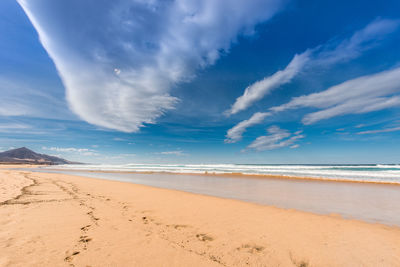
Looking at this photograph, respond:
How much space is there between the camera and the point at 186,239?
432 cm

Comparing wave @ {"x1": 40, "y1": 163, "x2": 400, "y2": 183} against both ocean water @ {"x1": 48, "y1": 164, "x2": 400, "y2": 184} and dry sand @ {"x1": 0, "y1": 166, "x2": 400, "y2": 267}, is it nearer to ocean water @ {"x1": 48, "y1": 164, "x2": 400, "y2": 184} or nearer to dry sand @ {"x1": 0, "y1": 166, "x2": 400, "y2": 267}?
ocean water @ {"x1": 48, "y1": 164, "x2": 400, "y2": 184}

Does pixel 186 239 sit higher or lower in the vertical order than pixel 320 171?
lower

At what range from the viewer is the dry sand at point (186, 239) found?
3340mm

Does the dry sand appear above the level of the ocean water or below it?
below

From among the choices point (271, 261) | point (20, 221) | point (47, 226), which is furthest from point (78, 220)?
point (271, 261)

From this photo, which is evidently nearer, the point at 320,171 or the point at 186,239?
the point at 186,239

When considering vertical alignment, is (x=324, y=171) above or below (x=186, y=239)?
above

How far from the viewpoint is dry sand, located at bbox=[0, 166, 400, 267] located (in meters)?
3.34

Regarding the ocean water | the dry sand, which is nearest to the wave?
the ocean water

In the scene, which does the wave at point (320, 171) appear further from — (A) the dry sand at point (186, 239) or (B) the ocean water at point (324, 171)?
(A) the dry sand at point (186, 239)

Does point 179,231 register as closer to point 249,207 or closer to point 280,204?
point 249,207

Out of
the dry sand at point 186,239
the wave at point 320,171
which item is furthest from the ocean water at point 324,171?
the dry sand at point 186,239

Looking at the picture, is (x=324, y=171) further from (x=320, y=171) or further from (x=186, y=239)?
(x=186, y=239)

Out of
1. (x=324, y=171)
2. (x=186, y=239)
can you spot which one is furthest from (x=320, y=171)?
(x=186, y=239)
